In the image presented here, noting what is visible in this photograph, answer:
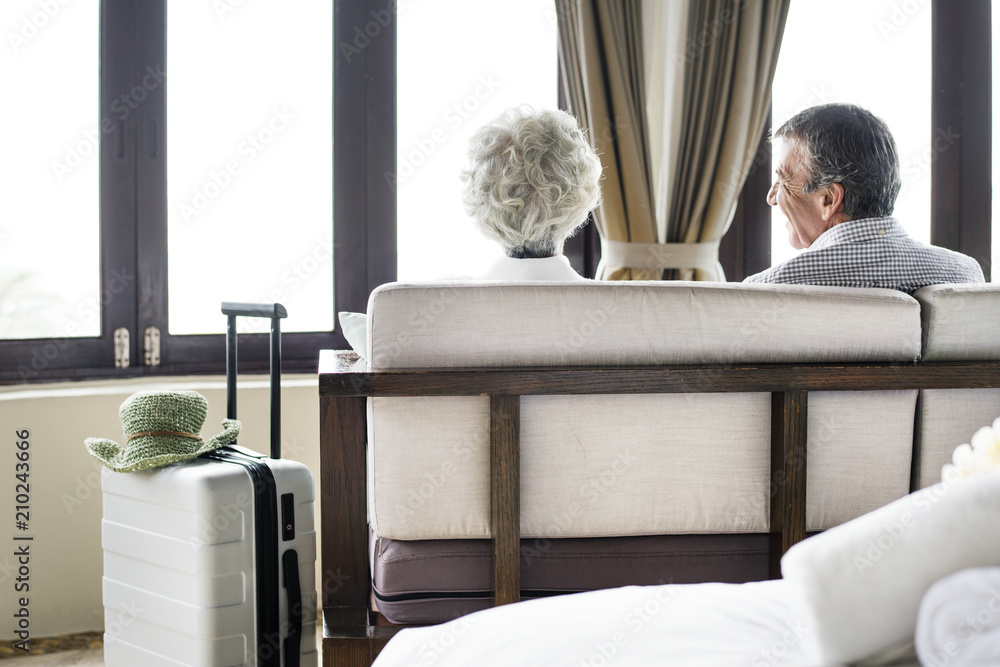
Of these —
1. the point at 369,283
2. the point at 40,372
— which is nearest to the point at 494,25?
the point at 369,283

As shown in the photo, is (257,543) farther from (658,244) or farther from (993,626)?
(658,244)

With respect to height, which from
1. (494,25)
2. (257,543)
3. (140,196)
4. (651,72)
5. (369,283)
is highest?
(494,25)

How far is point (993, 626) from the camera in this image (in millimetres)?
484

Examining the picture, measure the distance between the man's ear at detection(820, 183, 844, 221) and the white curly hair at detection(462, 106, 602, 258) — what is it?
1.65ft

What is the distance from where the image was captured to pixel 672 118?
2.63 metres

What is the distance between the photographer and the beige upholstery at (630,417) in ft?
3.84

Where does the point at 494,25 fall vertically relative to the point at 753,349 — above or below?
above

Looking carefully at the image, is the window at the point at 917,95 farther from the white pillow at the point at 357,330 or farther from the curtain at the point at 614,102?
the white pillow at the point at 357,330

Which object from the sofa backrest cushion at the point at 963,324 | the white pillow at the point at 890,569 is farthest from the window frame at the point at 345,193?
the white pillow at the point at 890,569

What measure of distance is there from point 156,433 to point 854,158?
4.90 feet

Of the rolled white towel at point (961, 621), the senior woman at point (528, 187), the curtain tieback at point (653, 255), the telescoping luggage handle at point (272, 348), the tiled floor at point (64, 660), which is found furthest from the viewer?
the curtain tieback at point (653, 255)

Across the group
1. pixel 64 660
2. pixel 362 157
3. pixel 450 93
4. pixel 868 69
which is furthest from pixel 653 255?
pixel 64 660

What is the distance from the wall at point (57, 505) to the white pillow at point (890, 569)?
2.12 metres

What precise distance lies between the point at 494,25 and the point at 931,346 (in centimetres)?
196
